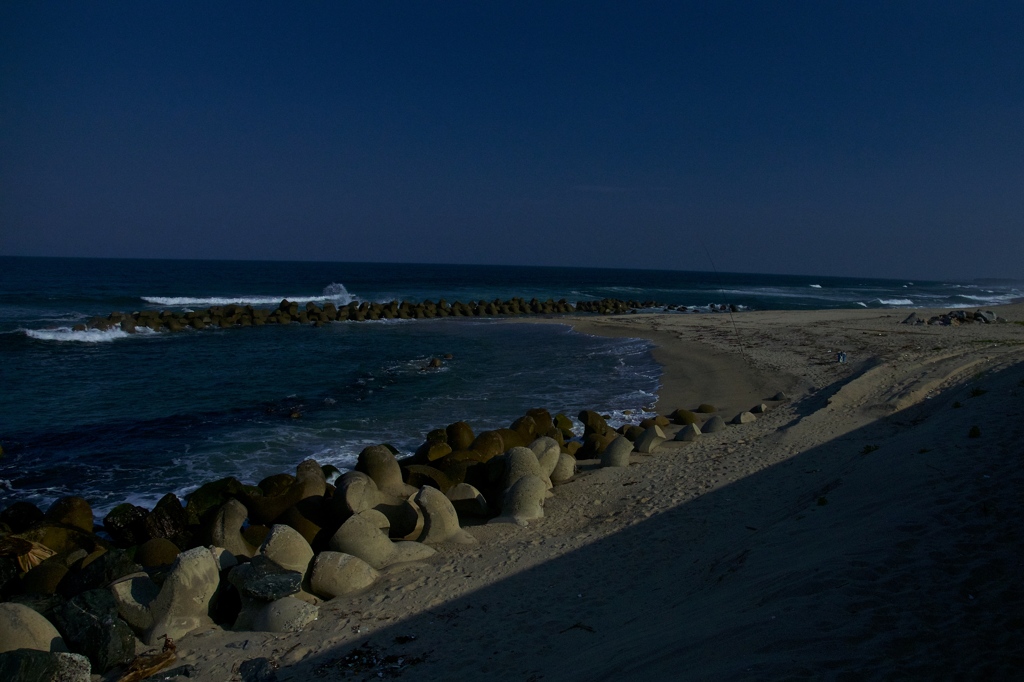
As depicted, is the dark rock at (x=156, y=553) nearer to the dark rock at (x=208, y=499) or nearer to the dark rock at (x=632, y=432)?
the dark rock at (x=208, y=499)

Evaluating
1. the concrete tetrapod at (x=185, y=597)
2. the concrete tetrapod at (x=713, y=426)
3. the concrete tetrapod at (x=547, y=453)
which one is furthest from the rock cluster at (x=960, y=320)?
the concrete tetrapod at (x=185, y=597)

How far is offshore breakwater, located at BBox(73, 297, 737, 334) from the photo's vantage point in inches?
1246

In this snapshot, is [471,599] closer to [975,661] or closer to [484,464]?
[484,464]

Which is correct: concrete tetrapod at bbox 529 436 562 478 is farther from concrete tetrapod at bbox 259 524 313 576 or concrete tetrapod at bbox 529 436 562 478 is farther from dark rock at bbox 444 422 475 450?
concrete tetrapod at bbox 259 524 313 576

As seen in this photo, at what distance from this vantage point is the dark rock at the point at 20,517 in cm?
817

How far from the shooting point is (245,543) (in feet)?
25.3

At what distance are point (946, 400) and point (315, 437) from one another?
Result: 1183cm

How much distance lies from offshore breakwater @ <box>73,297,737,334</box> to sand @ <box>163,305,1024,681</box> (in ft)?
77.0

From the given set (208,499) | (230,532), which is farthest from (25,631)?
(208,499)

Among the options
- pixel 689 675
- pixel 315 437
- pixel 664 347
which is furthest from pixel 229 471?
pixel 664 347

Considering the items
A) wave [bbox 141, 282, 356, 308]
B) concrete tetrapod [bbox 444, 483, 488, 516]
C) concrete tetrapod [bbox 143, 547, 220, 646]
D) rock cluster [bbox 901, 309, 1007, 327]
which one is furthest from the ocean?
wave [bbox 141, 282, 356, 308]

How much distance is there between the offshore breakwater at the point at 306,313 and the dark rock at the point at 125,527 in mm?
25088

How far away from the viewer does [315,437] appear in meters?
13.0

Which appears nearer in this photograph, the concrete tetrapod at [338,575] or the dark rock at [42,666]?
the dark rock at [42,666]
